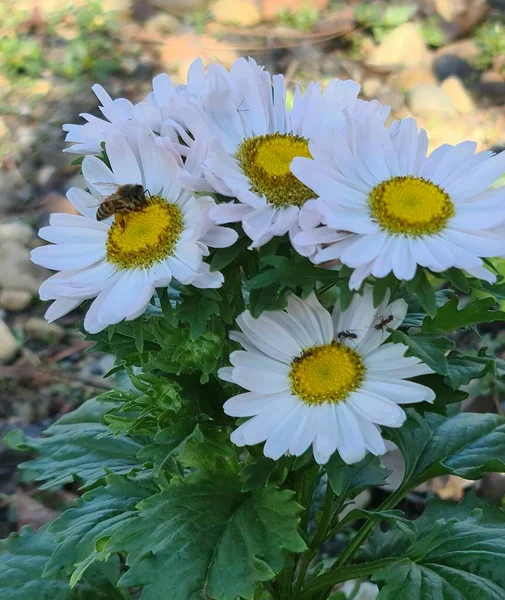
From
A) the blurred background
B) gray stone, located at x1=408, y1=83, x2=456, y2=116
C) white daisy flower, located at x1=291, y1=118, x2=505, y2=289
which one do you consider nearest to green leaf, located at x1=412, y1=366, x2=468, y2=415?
white daisy flower, located at x1=291, y1=118, x2=505, y2=289

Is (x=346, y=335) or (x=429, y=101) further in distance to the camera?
(x=429, y=101)

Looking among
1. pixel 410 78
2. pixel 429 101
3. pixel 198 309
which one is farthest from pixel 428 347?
pixel 410 78

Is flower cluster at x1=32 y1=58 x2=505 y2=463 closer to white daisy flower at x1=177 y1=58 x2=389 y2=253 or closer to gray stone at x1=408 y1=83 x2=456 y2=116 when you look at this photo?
white daisy flower at x1=177 y1=58 x2=389 y2=253

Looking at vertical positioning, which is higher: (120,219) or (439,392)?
(120,219)

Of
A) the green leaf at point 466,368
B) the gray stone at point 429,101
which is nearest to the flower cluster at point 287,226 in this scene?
the green leaf at point 466,368

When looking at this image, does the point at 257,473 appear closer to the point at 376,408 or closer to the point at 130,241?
the point at 376,408

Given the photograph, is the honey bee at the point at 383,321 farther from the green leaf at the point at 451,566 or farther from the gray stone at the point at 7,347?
the gray stone at the point at 7,347

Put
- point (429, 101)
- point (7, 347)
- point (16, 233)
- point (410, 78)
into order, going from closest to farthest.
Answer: point (7, 347) → point (16, 233) → point (429, 101) → point (410, 78)
